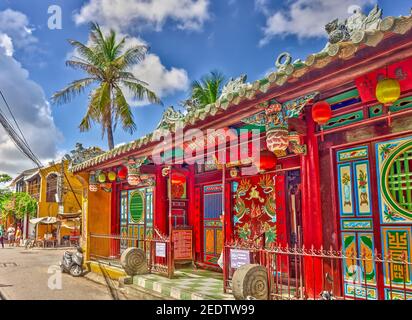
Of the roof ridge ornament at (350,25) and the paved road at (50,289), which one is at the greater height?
the roof ridge ornament at (350,25)

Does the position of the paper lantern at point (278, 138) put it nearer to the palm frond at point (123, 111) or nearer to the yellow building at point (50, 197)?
the palm frond at point (123, 111)

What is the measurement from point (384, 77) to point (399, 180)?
1.29 meters

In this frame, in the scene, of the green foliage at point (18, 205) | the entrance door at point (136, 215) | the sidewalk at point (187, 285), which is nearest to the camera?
the sidewalk at point (187, 285)

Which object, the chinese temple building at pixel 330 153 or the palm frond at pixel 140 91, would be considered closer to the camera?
the chinese temple building at pixel 330 153

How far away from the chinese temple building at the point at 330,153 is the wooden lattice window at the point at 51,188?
2884 centimetres

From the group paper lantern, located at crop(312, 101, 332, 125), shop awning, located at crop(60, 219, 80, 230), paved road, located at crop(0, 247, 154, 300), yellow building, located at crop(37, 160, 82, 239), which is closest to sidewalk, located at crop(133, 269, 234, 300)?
paved road, located at crop(0, 247, 154, 300)

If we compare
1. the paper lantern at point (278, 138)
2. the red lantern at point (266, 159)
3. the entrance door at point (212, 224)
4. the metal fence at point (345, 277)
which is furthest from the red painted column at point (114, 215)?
the paper lantern at point (278, 138)

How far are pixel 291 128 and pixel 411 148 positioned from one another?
1.62m

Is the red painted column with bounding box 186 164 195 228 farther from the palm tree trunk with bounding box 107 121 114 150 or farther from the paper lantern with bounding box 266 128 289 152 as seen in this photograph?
the palm tree trunk with bounding box 107 121 114 150

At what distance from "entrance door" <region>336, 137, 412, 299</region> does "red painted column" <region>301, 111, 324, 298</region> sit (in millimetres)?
314

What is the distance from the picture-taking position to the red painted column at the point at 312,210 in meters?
5.12

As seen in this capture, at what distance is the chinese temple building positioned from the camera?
13.4 feet

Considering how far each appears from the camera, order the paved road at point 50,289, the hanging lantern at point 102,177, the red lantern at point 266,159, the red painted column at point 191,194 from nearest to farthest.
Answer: the red lantern at point 266,159 → the paved road at point 50,289 → the red painted column at point 191,194 → the hanging lantern at point 102,177
